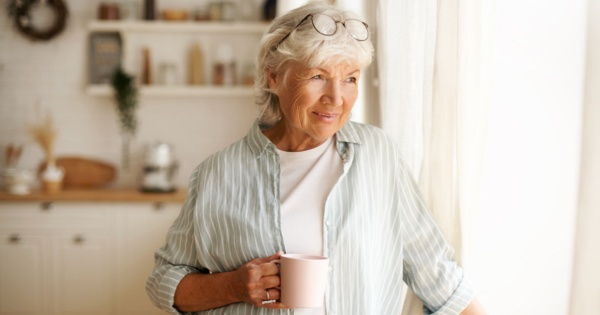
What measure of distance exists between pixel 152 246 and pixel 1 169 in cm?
141

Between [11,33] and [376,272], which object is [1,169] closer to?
[11,33]

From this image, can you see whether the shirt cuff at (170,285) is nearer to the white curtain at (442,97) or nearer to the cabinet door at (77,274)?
the white curtain at (442,97)

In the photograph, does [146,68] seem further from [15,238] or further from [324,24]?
[324,24]

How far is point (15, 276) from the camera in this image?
13.6 ft

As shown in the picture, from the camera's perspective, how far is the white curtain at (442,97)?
53.5 inches

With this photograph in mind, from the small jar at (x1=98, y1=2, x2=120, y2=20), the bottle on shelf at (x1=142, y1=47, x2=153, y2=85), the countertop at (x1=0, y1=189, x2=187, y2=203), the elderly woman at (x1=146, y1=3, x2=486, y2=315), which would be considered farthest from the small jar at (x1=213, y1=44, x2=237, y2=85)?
the elderly woman at (x1=146, y1=3, x2=486, y2=315)

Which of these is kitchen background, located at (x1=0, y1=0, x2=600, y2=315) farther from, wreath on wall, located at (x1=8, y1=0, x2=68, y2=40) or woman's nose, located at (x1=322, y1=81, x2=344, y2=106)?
wreath on wall, located at (x1=8, y1=0, x2=68, y2=40)

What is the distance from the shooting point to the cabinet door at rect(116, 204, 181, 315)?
13.6 ft

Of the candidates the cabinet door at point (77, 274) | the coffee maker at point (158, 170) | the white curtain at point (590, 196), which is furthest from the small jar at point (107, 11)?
the white curtain at point (590, 196)

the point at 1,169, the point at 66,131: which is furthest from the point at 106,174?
the point at 1,169

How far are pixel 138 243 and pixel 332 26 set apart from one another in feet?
10.1

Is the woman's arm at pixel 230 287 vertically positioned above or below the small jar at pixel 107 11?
below

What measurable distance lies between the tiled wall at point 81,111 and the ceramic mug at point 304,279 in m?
3.50

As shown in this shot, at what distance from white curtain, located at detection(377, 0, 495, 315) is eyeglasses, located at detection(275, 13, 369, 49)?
0.62 ft
